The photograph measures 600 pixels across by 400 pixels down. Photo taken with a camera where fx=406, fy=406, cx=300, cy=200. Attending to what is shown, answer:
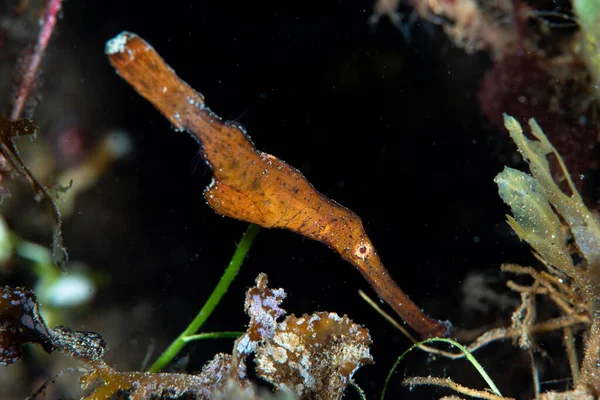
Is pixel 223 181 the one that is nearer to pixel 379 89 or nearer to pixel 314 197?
pixel 314 197

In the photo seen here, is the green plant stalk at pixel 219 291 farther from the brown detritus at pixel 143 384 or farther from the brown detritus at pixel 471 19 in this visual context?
the brown detritus at pixel 471 19

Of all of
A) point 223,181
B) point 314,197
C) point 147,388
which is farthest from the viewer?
point 314,197

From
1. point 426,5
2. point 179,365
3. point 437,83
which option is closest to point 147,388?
point 179,365

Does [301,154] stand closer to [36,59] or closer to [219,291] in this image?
[219,291]

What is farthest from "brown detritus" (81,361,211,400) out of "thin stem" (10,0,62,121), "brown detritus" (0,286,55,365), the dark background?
"thin stem" (10,0,62,121)

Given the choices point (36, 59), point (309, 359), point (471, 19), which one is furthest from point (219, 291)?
point (471, 19)

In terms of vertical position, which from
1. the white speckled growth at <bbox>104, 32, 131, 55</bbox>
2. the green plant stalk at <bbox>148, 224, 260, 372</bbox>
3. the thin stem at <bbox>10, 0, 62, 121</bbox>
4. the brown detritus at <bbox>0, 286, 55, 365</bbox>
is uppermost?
the thin stem at <bbox>10, 0, 62, 121</bbox>

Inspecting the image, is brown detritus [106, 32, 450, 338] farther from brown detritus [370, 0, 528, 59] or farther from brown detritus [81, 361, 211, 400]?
brown detritus [370, 0, 528, 59]

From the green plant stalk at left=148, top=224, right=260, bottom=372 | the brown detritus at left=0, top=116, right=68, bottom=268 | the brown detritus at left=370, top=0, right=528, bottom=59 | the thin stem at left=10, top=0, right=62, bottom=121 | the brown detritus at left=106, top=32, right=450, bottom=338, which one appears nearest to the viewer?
the brown detritus at left=106, top=32, right=450, bottom=338
